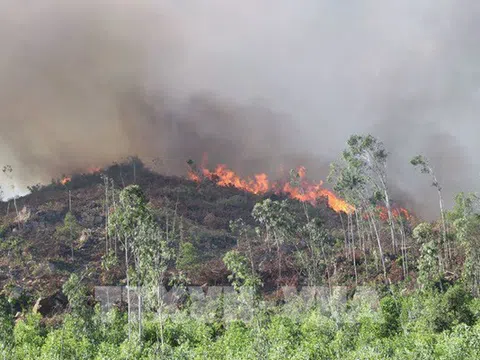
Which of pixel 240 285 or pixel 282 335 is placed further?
pixel 240 285

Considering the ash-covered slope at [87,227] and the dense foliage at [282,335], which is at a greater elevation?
the ash-covered slope at [87,227]

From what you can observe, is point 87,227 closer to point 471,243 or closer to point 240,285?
point 240,285

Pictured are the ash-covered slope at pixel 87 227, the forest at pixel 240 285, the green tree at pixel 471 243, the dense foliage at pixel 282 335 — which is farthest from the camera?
the ash-covered slope at pixel 87 227

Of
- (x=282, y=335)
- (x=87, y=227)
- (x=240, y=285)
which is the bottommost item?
(x=282, y=335)

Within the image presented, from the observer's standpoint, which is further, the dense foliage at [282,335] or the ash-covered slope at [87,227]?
the ash-covered slope at [87,227]

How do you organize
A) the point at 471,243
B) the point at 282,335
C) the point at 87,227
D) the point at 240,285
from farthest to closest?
the point at 87,227 < the point at 471,243 < the point at 240,285 < the point at 282,335

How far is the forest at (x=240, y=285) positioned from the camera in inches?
1885

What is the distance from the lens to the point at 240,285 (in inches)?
2156

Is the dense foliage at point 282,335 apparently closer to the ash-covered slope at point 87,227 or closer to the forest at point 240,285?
the forest at point 240,285

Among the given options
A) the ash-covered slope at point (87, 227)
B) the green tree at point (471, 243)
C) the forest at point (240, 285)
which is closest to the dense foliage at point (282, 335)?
the forest at point (240, 285)

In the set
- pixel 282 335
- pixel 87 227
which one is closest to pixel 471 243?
pixel 282 335

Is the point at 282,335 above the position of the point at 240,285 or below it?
below

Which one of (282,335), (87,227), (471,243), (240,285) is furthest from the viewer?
(87,227)

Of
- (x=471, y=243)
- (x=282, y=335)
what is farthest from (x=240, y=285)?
(x=471, y=243)
